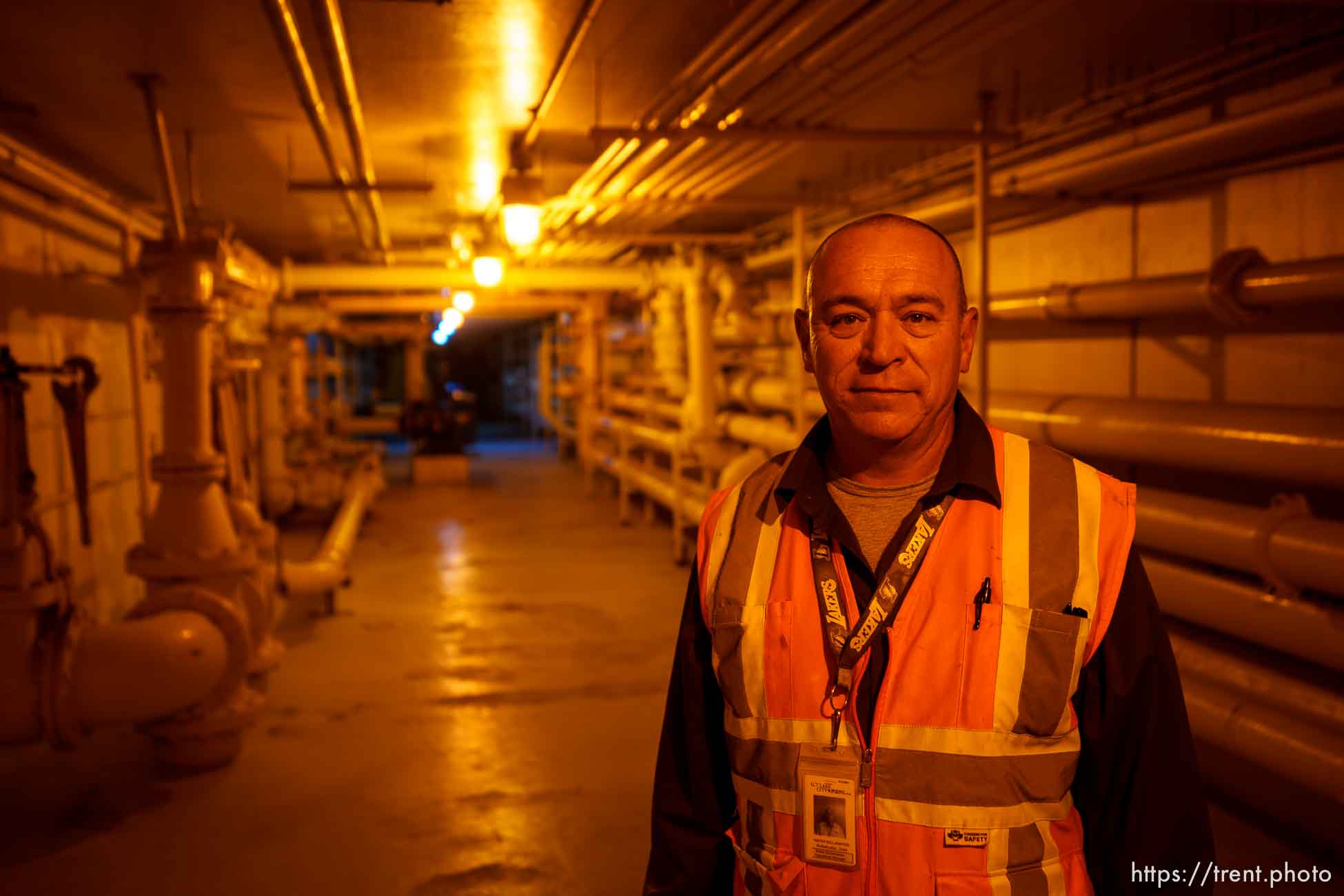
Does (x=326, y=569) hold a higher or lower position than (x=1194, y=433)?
lower

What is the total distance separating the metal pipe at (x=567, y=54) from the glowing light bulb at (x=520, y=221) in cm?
27

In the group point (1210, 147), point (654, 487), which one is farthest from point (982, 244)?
point (654, 487)

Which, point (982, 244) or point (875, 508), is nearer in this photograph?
point (875, 508)

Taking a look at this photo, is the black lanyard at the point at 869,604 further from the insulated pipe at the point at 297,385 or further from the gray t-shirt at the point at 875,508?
the insulated pipe at the point at 297,385

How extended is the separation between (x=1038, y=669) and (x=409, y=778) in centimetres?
310

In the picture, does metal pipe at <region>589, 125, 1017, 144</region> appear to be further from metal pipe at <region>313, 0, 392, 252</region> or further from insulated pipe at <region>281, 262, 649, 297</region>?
insulated pipe at <region>281, 262, 649, 297</region>

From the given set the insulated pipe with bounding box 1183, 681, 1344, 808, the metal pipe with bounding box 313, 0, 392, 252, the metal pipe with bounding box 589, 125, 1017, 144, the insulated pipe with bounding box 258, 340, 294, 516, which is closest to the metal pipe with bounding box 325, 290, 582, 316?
the insulated pipe with bounding box 258, 340, 294, 516

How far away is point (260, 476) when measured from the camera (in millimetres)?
9469

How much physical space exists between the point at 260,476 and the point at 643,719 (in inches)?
248

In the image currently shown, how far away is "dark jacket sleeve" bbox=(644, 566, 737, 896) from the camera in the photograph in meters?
1.48

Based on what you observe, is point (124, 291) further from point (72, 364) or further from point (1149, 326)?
point (1149, 326)

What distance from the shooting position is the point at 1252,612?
3.07m

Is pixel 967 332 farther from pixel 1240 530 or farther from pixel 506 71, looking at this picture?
pixel 506 71

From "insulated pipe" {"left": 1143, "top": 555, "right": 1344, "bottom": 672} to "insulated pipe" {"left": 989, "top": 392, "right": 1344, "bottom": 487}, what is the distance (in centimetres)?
35
